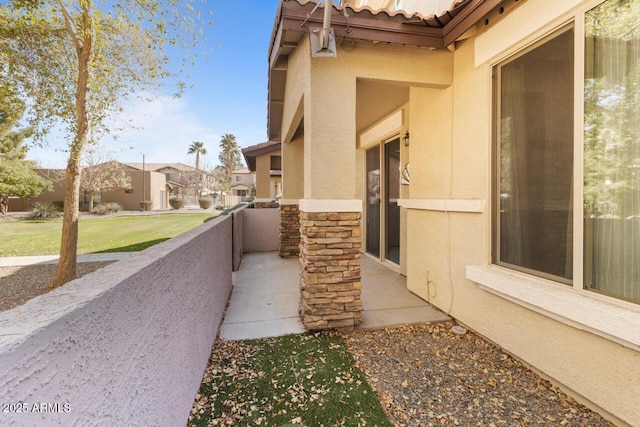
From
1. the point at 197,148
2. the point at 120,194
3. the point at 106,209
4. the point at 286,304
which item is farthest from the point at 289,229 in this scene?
the point at 197,148

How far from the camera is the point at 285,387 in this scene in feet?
9.22

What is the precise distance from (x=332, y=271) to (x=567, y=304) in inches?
91.1

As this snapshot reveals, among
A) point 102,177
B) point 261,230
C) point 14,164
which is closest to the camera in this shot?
point 261,230

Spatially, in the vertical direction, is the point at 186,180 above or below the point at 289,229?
above

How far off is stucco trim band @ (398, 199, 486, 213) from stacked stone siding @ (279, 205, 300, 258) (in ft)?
12.5

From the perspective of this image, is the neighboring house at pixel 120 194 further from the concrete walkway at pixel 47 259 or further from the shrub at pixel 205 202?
the concrete walkway at pixel 47 259

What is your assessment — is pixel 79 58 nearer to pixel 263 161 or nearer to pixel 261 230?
pixel 261 230

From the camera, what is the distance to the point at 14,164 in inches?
851

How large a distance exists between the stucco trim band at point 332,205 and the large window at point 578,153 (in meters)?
1.71

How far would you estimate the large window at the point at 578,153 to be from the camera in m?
2.36

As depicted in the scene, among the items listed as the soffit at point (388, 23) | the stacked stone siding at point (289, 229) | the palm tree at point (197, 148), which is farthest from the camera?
the palm tree at point (197, 148)

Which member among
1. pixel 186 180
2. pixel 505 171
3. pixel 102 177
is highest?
pixel 186 180

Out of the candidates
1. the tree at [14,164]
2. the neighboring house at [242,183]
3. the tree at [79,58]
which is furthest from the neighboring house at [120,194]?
the tree at [79,58]

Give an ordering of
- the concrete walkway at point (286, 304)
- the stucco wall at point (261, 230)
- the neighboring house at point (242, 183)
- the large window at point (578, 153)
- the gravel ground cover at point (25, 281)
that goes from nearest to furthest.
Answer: the large window at point (578, 153) < the concrete walkway at point (286, 304) < the gravel ground cover at point (25, 281) < the stucco wall at point (261, 230) < the neighboring house at point (242, 183)
